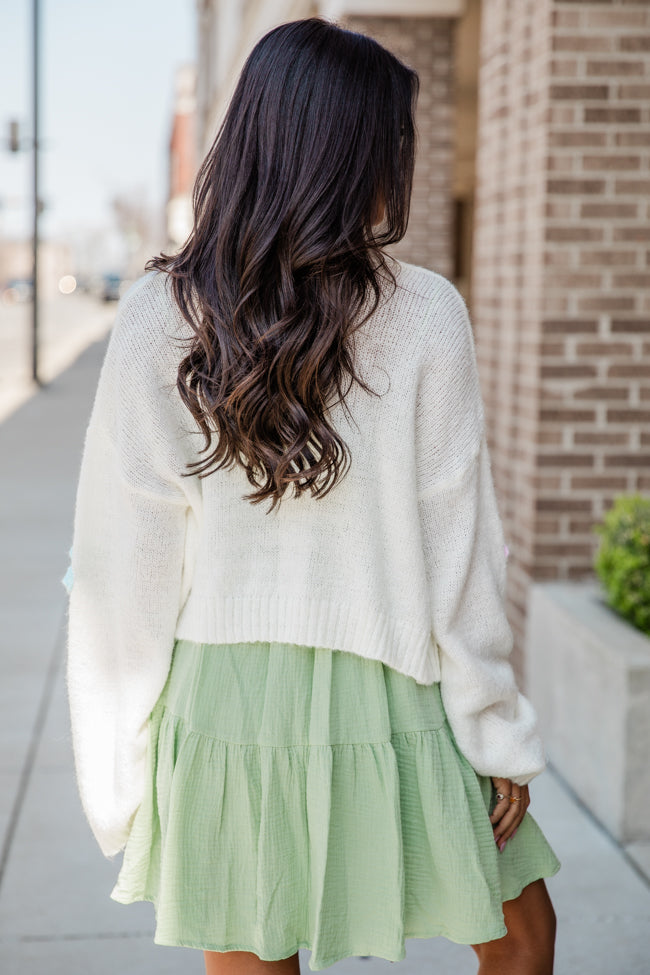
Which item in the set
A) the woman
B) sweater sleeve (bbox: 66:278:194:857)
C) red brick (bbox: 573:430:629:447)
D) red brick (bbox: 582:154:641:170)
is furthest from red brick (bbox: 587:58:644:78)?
sweater sleeve (bbox: 66:278:194:857)

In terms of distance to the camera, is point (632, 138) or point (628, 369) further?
point (628, 369)

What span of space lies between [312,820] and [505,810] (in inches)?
12.7

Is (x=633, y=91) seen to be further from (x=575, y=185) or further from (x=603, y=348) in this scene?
(x=603, y=348)

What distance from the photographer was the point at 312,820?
166 centimetres

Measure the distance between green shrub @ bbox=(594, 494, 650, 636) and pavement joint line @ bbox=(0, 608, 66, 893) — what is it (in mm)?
2023

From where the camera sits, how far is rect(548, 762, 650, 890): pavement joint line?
3285mm

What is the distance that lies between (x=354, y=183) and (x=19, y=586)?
525 centimetres

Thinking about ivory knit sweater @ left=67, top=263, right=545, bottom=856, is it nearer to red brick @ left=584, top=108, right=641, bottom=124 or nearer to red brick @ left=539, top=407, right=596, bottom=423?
red brick @ left=539, top=407, right=596, bottom=423

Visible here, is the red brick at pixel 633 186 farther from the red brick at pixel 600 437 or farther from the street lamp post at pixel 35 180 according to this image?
the street lamp post at pixel 35 180

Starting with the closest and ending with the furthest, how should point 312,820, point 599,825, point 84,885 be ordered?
point 312,820 < point 84,885 < point 599,825

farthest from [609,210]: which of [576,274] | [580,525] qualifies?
[580,525]

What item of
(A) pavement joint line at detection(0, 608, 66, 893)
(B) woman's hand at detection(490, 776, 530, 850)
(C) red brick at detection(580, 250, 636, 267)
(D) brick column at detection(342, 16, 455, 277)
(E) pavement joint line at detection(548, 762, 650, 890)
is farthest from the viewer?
(D) brick column at detection(342, 16, 455, 277)

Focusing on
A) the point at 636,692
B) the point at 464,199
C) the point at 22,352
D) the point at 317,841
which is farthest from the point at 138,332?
the point at 22,352

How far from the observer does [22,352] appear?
26.0 meters
